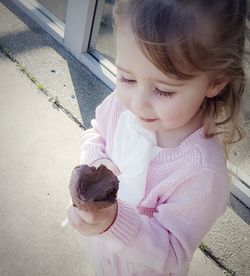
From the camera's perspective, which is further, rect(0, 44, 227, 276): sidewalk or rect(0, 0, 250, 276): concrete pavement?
rect(0, 0, 250, 276): concrete pavement

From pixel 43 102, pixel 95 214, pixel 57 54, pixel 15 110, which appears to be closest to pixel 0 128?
pixel 15 110

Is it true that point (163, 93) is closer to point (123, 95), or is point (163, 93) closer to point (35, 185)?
point (123, 95)

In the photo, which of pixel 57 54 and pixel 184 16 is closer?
pixel 184 16

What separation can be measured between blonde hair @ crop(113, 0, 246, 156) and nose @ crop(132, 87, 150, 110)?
0.09 metres

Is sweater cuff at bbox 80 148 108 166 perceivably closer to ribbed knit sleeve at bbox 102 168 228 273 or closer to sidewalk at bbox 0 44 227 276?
ribbed knit sleeve at bbox 102 168 228 273

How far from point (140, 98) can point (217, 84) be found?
22 cm

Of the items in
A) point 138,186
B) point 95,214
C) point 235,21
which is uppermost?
point 235,21

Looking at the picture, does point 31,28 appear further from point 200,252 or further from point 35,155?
point 200,252

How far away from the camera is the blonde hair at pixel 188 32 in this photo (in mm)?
938

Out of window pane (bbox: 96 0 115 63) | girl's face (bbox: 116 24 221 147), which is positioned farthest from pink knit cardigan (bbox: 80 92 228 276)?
window pane (bbox: 96 0 115 63)

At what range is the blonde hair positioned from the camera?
0.94m

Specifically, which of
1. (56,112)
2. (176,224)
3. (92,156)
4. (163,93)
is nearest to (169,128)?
(163,93)

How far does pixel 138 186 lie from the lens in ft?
4.15

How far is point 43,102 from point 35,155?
1.40ft
